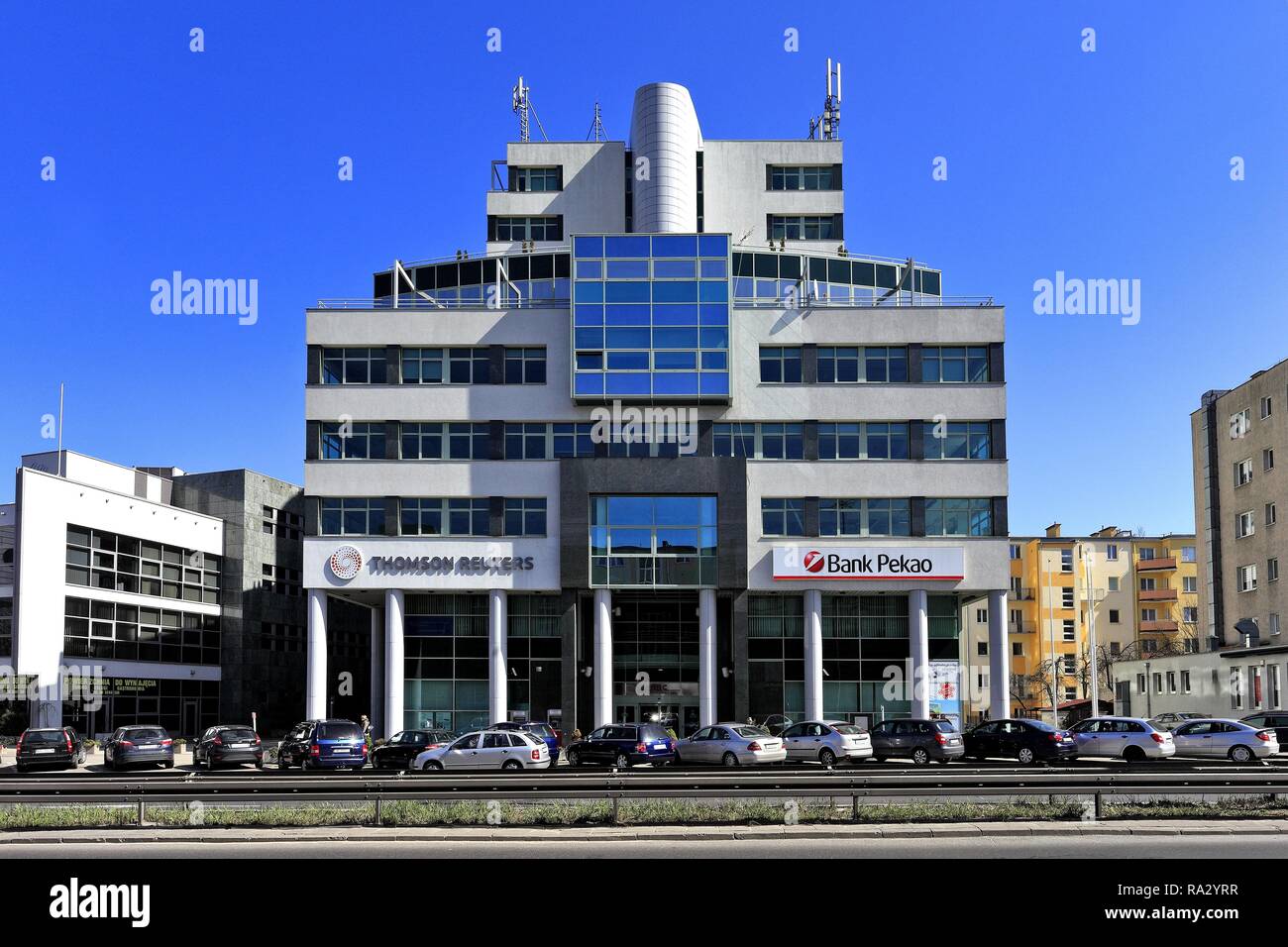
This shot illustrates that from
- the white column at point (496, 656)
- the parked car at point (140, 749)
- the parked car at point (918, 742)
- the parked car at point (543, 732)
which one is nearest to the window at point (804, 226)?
the white column at point (496, 656)

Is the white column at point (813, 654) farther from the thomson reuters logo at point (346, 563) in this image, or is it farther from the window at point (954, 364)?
the thomson reuters logo at point (346, 563)

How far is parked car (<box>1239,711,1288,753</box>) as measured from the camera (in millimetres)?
40656

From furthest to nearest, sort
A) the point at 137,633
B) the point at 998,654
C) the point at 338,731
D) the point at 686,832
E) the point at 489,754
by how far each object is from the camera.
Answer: the point at 137,633 → the point at 998,654 → the point at 338,731 → the point at 489,754 → the point at 686,832

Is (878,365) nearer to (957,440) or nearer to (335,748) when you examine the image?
(957,440)

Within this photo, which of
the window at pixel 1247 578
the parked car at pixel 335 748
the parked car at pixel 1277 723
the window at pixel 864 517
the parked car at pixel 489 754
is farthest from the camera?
the window at pixel 1247 578

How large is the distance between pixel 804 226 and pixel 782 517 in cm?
2671

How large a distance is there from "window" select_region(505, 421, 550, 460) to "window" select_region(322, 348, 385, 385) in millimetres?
6698

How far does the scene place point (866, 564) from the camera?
2202 inches

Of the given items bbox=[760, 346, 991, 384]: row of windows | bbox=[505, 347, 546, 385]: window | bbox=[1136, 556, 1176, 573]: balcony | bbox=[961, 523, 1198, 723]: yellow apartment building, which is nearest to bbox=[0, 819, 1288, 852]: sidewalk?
bbox=[505, 347, 546, 385]: window

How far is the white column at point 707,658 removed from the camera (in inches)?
2179

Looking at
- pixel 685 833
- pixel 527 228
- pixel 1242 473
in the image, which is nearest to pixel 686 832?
pixel 685 833

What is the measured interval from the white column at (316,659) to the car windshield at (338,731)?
56.7 ft

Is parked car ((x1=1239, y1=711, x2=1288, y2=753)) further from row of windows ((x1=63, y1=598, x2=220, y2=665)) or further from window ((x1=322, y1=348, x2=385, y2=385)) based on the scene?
row of windows ((x1=63, y1=598, x2=220, y2=665))
